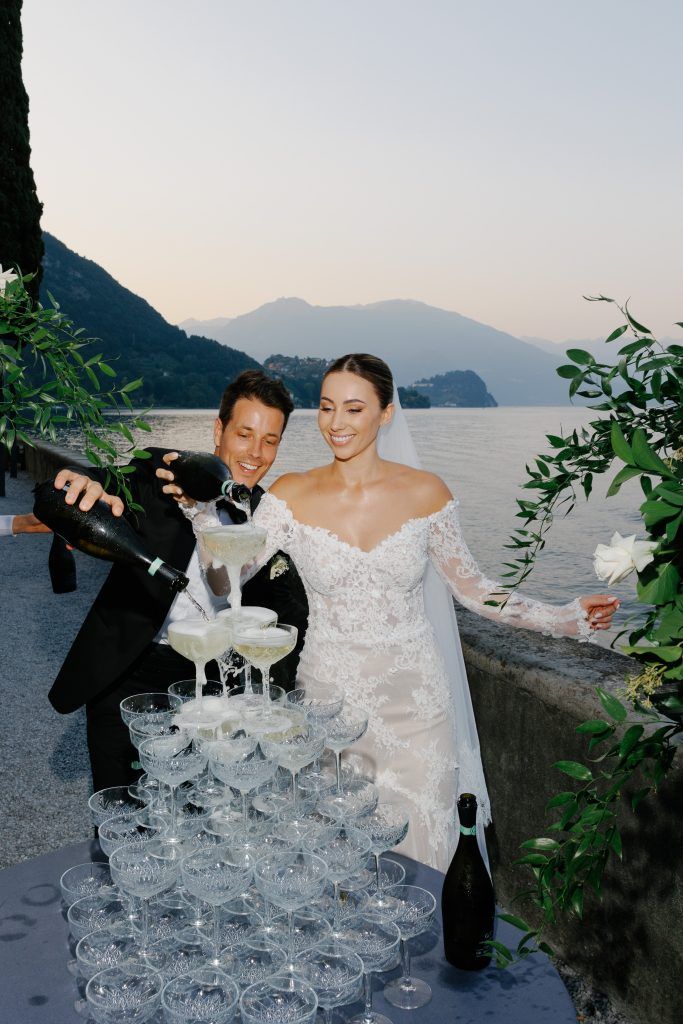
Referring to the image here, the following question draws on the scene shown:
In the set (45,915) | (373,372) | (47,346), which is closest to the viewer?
(47,346)

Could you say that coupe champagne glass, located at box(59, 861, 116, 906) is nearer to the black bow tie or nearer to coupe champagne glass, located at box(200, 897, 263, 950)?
coupe champagne glass, located at box(200, 897, 263, 950)

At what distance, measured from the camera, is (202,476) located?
297 centimetres

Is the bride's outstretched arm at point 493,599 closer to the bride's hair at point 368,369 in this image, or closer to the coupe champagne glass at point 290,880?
the bride's hair at point 368,369

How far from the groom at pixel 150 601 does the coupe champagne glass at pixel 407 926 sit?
1.48 metres

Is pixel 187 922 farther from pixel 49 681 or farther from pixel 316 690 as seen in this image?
pixel 49 681

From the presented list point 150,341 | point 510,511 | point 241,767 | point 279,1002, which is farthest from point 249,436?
point 150,341

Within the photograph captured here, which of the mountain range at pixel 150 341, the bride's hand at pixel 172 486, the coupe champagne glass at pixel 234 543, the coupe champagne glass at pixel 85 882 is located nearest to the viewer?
the coupe champagne glass at pixel 85 882

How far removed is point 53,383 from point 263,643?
82 cm

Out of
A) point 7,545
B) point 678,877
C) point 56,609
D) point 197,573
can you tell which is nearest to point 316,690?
point 197,573

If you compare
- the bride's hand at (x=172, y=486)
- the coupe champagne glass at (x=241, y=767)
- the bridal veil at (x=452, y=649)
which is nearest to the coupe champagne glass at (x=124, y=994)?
the coupe champagne glass at (x=241, y=767)

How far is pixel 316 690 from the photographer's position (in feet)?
8.30

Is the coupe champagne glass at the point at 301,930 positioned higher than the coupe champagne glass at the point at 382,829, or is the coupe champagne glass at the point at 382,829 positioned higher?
the coupe champagne glass at the point at 382,829

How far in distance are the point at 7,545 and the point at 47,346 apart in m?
11.3

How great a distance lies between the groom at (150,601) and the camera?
125 inches
